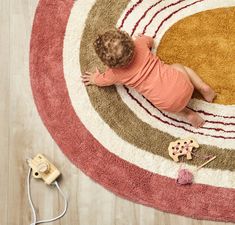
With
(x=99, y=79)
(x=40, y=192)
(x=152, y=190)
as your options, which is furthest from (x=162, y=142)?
(x=40, y=192)

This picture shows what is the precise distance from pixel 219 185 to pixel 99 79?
403 millimetres

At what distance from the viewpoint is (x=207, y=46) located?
49.9 inches

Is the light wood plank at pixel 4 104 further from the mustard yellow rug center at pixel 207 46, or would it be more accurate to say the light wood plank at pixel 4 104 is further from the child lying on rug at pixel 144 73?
the mustard yellow rug center at pixel 207 46

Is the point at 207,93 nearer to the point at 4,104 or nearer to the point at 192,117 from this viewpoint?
the point at 192,117

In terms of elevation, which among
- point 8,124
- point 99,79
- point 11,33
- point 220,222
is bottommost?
point 220,222

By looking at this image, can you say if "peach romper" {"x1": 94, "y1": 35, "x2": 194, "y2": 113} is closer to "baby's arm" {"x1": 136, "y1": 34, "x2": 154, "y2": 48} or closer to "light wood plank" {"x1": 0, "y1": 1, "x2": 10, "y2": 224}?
"baby's arm" {"x1": 136, "y1": 34, "x2": 154, "y2": 48}

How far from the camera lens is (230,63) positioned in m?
1.26

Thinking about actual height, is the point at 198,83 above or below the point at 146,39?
below

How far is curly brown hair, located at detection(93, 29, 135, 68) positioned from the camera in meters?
1.11

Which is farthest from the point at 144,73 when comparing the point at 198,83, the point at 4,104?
the point at 4,104

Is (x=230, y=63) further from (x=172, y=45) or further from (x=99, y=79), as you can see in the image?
(x=99, y=79)

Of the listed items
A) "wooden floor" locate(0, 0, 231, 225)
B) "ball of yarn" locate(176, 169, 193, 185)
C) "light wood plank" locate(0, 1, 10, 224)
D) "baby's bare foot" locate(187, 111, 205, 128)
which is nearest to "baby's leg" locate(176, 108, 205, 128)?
"baby's bare foot" locate(187, 111, 205, 128)

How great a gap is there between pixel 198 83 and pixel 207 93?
0.11ft

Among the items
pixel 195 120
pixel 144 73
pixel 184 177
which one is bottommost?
pixel 184 177
